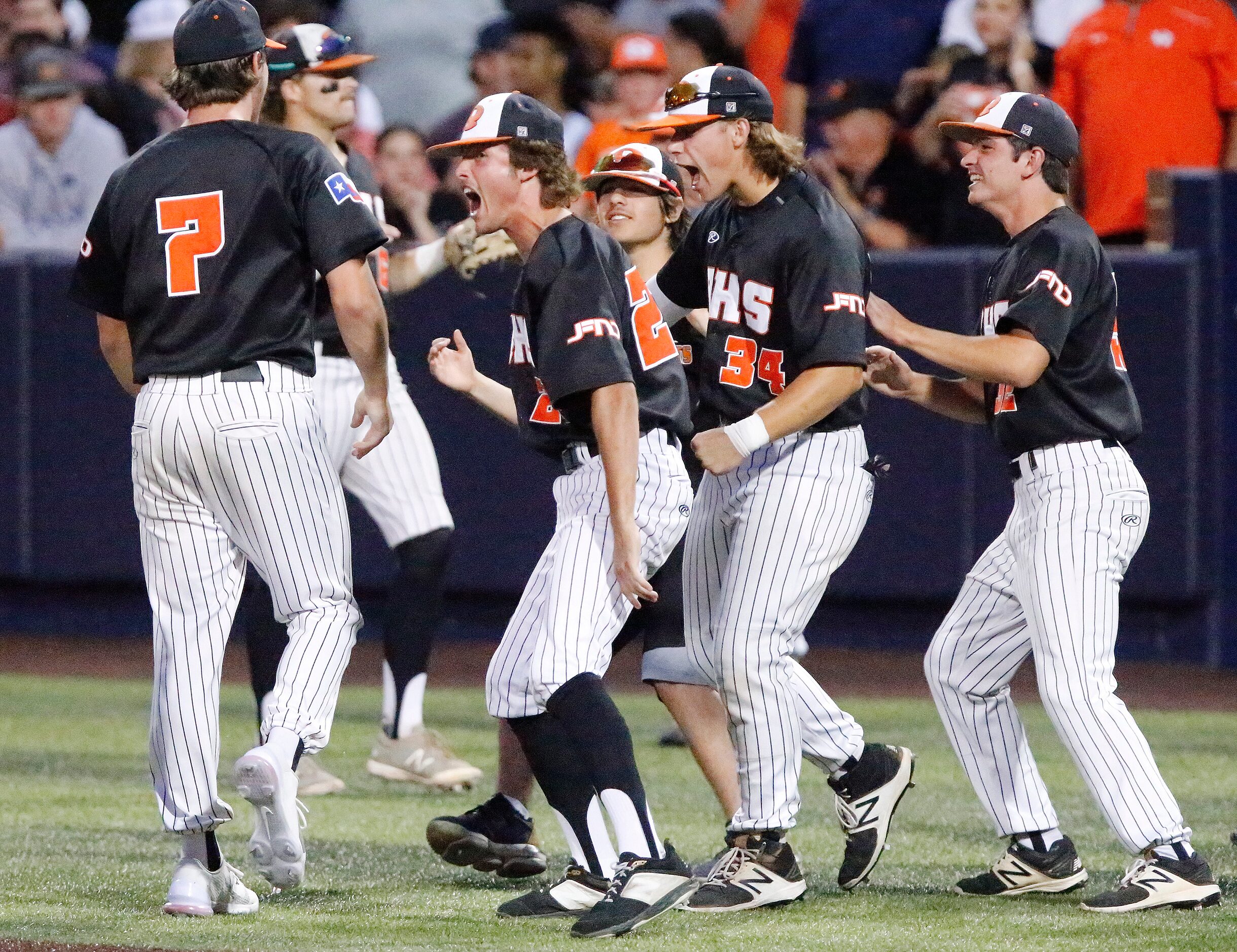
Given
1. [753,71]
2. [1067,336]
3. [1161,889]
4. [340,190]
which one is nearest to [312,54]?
[340,190]

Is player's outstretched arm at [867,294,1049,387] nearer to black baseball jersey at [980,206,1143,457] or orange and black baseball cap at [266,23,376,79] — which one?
black baseball jersey at [980,206,1143,457]

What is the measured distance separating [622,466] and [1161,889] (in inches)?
60.7

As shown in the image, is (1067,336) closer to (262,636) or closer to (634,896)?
(634,896)

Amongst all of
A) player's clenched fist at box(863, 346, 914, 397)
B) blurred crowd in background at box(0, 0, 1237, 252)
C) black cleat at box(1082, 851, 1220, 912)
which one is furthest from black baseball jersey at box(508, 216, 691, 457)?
blurred crowd in background at box(0, 0, 1237, 252)

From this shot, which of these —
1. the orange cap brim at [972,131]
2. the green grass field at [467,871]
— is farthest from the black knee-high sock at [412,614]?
the orange cap brim at [972,131]

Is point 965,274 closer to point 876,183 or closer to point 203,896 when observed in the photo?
point 876,183

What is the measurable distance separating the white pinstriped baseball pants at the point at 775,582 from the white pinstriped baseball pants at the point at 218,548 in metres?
0.88

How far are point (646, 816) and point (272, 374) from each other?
1.29 metres

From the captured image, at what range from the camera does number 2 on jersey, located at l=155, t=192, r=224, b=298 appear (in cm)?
444

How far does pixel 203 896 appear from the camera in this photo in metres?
4.50

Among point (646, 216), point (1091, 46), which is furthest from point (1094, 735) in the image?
point (1091, 46)

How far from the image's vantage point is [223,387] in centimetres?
445

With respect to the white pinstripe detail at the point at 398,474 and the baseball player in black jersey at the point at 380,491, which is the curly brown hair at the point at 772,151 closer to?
the baseball player in black jersey at the point at 380,491

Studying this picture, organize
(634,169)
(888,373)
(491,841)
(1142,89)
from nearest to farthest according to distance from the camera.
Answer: (888,373)
(491,841)
(634,169)
(1142,89)
